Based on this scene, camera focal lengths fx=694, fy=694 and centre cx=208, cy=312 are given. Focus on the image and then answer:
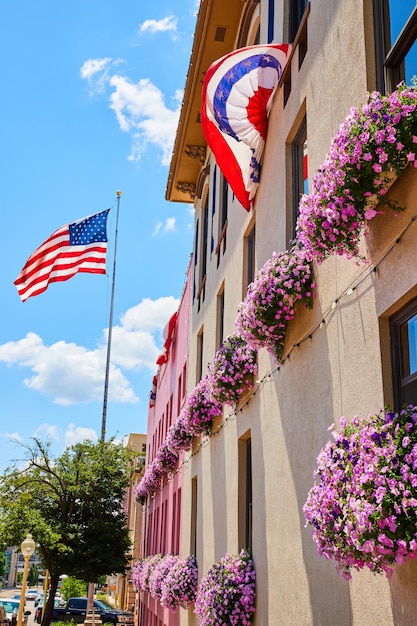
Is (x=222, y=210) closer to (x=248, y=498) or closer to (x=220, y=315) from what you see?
(x=220, y=315)

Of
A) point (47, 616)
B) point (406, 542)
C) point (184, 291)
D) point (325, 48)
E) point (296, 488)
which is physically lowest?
point (47, 616)

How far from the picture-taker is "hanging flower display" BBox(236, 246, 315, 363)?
6.97 metres

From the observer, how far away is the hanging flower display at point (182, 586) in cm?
1313

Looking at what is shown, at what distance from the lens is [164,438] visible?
24797mm

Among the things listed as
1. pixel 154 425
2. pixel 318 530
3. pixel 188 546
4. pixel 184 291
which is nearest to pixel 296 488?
pixel 318 530

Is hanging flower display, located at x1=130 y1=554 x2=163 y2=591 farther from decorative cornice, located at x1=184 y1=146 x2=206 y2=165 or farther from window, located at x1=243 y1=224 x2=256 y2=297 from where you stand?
window, located at x1=243 y1=224 x2=256 y2=297

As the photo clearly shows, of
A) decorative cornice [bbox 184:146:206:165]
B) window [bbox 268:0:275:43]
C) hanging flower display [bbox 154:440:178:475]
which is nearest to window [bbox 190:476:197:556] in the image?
hanging flower display [bbox 154:440:178:475]

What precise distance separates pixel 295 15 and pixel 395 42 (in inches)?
171

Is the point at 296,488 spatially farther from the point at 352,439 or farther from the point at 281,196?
the point at 281,196

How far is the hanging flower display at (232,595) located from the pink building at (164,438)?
7.58m

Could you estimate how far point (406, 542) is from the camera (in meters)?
3.88

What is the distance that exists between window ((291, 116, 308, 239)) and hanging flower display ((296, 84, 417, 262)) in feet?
9.42

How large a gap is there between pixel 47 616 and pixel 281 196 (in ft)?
73.9

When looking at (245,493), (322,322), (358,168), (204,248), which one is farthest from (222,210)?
(358,168)
